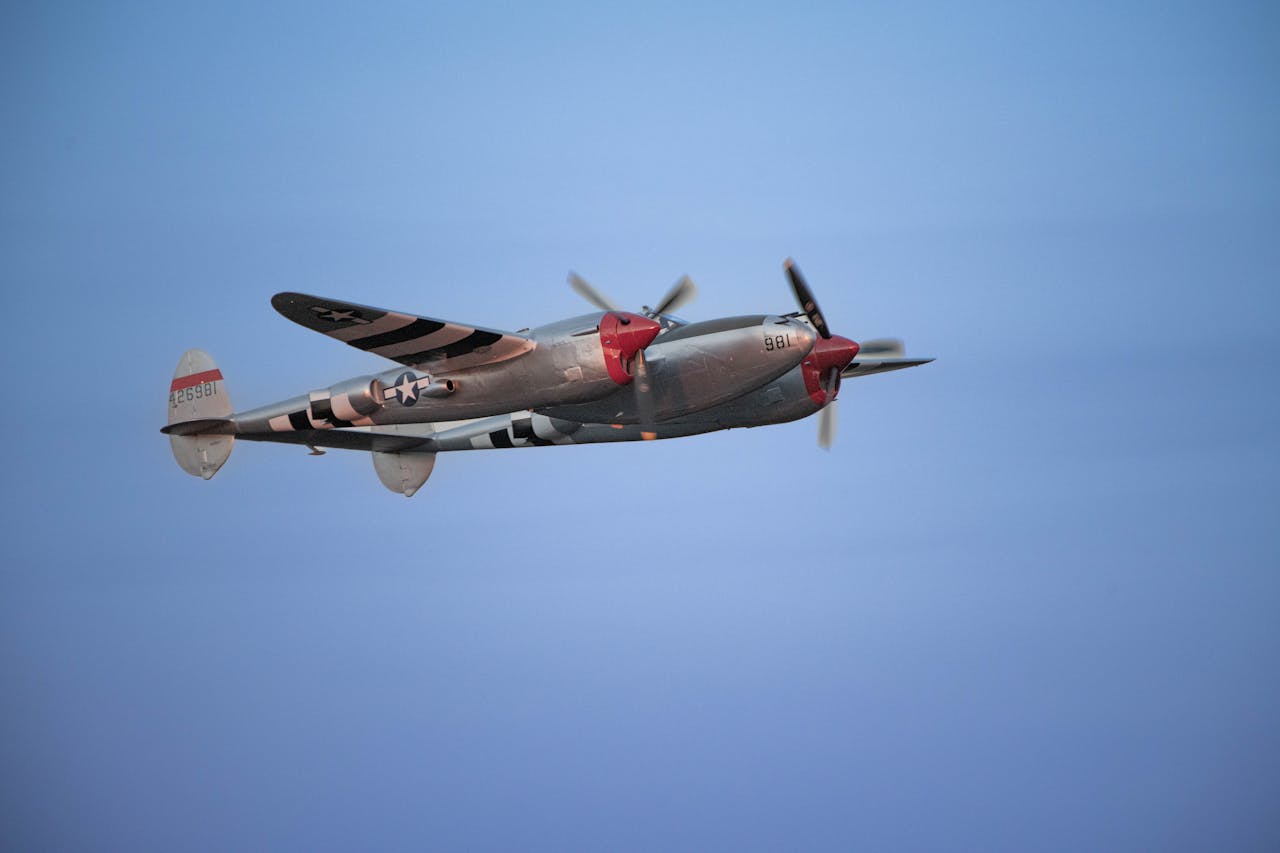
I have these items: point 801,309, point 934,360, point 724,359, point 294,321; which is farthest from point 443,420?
point 934,360

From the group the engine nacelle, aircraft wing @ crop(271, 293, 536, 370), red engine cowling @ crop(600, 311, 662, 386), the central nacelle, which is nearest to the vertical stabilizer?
the engine nacelle

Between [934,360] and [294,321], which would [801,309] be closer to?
[934,360]

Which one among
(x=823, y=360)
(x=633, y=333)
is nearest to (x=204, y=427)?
(x=633, y=333)

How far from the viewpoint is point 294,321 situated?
31.2 metres

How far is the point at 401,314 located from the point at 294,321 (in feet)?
8.05

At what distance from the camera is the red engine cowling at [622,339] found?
1209 inches

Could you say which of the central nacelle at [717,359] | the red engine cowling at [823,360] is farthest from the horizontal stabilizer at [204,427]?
the red engine cowling at [823,360]

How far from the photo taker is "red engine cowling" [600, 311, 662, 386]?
3070cm

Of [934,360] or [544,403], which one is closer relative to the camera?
[544,403]

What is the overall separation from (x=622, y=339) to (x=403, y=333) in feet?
16.1

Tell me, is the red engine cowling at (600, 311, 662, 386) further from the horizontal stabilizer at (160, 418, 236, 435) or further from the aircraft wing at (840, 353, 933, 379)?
the horizontal stabilizer at (160, 418, 236, 435)

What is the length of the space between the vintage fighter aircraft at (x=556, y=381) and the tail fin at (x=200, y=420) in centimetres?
3

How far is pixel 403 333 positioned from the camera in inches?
1230

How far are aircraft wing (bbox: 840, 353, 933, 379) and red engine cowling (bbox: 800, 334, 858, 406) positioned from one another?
3036 millimetres
